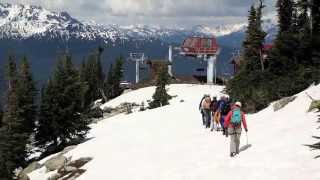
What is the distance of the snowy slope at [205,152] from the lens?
2123 cm

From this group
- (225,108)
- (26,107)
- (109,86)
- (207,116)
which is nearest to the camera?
(225,108)

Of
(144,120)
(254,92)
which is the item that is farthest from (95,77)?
(254,92)

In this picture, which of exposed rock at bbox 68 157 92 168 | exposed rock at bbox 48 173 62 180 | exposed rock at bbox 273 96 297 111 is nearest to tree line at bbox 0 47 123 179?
exposed rock at bbox 68 157 92 168

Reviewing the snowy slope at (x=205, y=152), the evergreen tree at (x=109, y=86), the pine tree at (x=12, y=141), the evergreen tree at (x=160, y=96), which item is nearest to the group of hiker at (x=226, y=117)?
the snowy slope at (x=205, y=152)

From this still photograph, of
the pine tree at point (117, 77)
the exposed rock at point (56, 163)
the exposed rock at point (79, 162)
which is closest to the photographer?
the exposed rock at point (79, 162)

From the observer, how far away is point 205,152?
26.7 meters

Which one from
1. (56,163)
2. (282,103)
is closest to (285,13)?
(282,103)

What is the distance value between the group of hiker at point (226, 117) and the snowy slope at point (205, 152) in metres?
0.54

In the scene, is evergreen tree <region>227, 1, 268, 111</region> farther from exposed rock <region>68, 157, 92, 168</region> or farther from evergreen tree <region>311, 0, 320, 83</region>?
exposed rock <region>68, 157, 92, 168</region>

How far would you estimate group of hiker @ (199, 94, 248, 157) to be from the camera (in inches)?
890

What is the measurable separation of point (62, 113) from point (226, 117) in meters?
30.4

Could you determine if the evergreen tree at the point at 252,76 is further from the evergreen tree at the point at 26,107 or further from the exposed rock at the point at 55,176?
the evergreen tree at the point at 26,107

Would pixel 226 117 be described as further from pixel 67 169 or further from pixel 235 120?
pixel 67 169

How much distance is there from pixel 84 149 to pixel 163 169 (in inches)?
493
